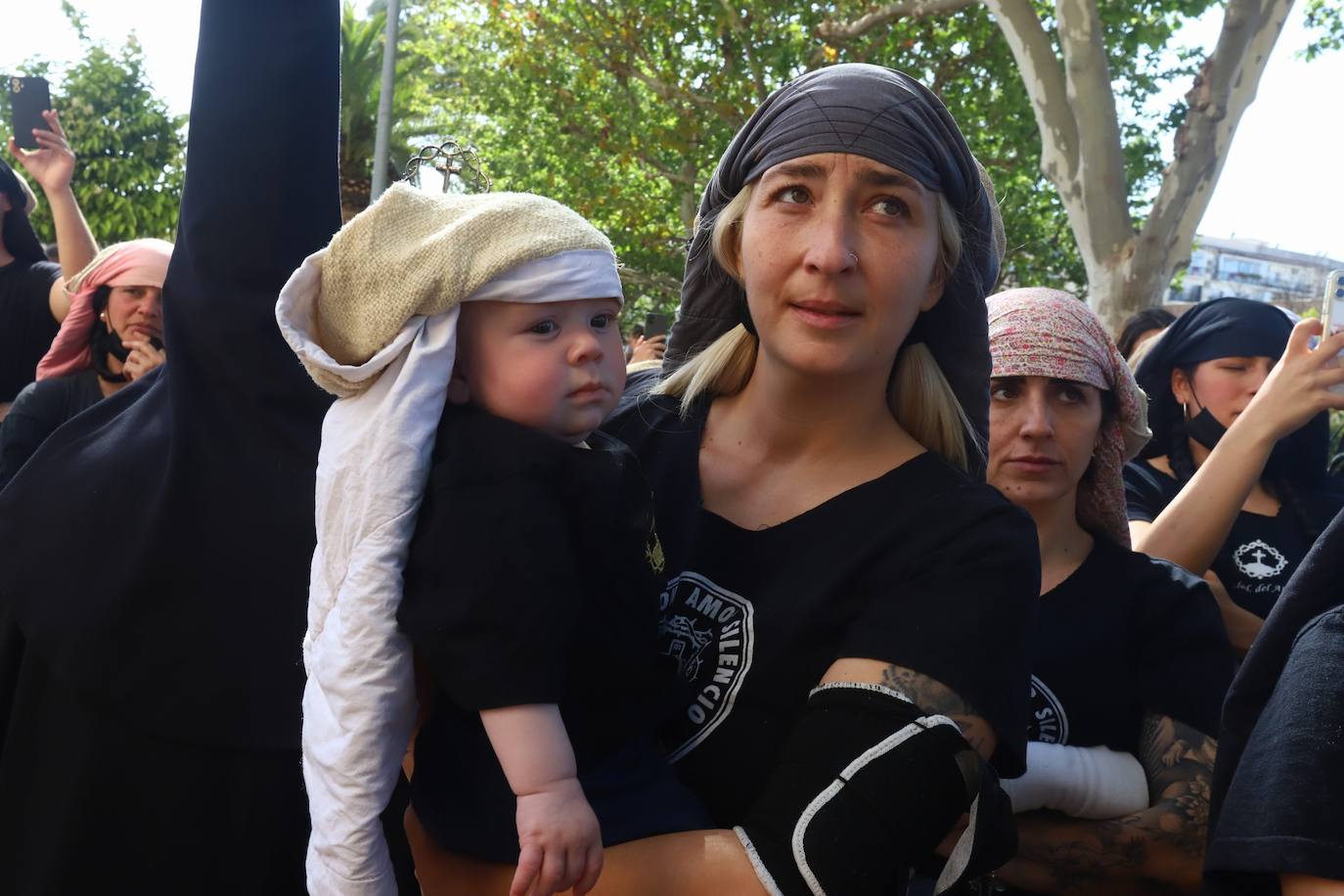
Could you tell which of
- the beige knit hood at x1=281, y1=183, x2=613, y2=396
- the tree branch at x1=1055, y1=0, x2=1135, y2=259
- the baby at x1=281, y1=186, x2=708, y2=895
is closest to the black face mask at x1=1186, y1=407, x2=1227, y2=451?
the baby at x1=281, y1=186, x2=708, y2=895

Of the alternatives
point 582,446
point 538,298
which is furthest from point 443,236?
point 582,446

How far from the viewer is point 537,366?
1941 mm

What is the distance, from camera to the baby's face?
1.94m

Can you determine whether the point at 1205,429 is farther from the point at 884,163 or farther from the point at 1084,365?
the point at 884,163

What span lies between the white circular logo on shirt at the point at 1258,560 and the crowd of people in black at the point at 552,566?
1.63m

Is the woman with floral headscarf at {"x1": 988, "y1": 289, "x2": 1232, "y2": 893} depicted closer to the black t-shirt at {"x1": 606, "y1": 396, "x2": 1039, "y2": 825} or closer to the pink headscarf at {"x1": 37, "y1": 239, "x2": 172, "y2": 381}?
the black t-shirt at {"x1": 606, "y1": 396, "x2": 1039, "y2": 825}

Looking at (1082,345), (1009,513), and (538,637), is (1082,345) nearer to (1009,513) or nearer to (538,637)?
(1009,513)

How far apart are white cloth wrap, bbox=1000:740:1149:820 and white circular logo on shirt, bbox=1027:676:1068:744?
4 cm

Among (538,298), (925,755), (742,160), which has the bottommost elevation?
(925,755)

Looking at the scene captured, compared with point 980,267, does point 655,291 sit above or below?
below

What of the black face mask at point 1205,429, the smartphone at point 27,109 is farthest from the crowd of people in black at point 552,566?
the smartphone at point 27,109

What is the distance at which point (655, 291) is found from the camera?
27906 mm

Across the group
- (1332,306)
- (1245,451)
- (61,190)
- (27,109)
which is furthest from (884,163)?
(27,109)

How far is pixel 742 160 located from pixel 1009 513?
0.79 m
